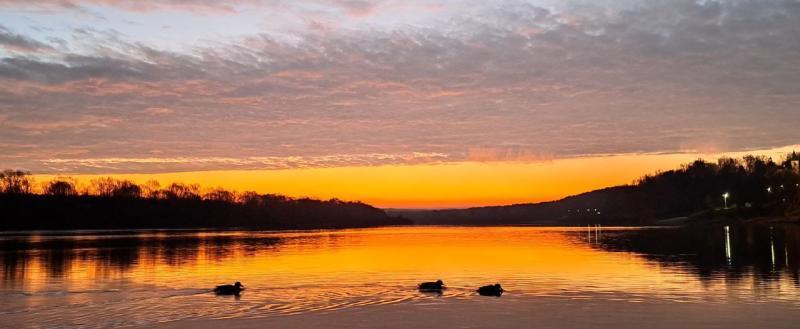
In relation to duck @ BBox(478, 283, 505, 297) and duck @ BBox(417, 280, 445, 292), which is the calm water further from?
duck @ BBox(478, 283, 505, 297)

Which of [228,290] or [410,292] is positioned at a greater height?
[228,290]

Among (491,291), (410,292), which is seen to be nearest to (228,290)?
(410,292)

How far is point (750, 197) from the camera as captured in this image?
18112cm

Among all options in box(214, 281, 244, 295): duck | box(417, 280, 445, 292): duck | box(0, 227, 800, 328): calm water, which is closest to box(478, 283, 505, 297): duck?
box(0, 227, 800, 328): calm water

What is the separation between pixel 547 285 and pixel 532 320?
12072 mm

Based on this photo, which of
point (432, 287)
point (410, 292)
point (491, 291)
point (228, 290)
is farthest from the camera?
point (432, 287)

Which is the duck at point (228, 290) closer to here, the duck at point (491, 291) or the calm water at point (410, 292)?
the calm water at point (410, 292)

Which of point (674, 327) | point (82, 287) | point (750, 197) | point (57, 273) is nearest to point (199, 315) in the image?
point (82, 287)

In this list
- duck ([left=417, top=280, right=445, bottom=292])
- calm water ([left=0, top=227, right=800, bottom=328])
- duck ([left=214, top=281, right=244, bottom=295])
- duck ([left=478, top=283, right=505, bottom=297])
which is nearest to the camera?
calm water ([left=0, top=227, right=800, bottom=328])

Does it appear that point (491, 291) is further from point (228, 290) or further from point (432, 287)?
point (228, 290)

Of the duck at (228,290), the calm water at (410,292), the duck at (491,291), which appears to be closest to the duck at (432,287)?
the calm water at (410,292)

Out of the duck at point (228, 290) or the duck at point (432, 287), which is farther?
the duck at point (432, 287)

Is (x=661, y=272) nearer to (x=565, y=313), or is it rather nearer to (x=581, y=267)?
(x=581, y=267)

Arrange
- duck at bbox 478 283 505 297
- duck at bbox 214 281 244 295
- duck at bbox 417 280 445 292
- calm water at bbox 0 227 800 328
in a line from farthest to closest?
duck at bbox 417 280 445 292 → duck at bbox 214 281 244 295 → duck at bbox 478 283 505 297 → calm water at bbox 0 227 800 328
